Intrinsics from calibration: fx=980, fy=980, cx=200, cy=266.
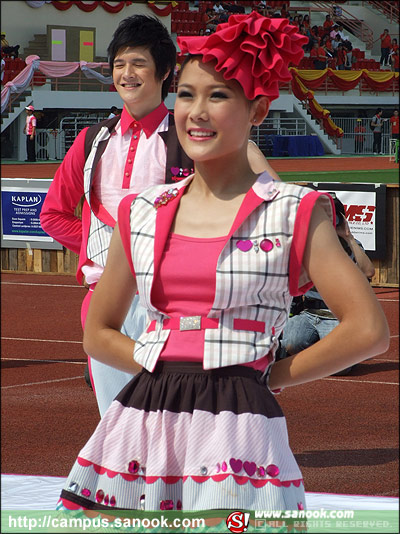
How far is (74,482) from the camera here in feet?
6.11

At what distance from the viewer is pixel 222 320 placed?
72.2 inches

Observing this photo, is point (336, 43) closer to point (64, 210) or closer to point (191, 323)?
point (64, 210)

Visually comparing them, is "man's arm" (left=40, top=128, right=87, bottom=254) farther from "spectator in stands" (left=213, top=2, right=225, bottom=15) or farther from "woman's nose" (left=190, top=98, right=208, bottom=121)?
"spectator in stands" (left=213, top=2, right=225, bottom=15)

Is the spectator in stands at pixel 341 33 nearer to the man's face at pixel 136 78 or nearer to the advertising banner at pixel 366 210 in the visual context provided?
the advertising banner at pixel 366 210

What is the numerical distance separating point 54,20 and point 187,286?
36092 mm

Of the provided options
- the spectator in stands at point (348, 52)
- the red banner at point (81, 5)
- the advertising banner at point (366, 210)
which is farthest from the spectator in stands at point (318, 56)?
the advertising banner at point (366, 210)

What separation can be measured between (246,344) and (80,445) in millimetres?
4602

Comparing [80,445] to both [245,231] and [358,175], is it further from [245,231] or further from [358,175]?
[358,175]

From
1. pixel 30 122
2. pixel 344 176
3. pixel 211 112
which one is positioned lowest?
pixel 211 112

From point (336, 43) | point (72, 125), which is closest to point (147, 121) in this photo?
point (72, 125)

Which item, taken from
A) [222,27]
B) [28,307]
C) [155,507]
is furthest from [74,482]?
[28,307]

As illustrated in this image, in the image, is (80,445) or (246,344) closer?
(246,344)

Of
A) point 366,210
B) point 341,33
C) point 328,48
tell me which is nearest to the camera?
point 366,210

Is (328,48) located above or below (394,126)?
above
